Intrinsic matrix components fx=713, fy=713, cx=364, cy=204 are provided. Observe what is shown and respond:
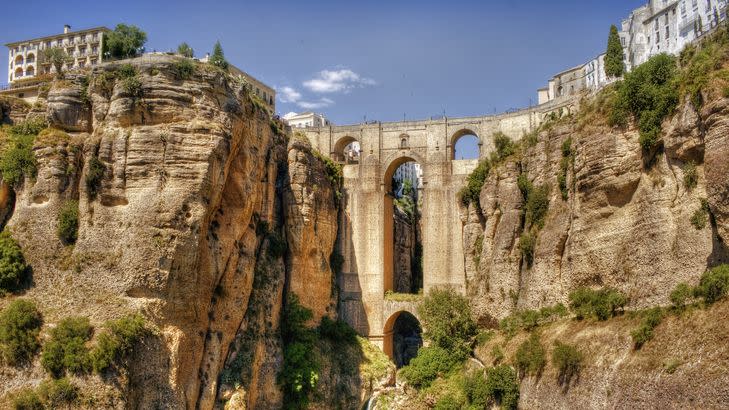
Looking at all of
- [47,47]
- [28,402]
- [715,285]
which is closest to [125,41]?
[28,402]

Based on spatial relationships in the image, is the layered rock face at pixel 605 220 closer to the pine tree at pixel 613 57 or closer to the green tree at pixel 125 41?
the pine tree at pixel 613 57

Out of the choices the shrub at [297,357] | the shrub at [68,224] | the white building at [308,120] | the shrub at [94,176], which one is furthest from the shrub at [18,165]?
the white building at [308,120]

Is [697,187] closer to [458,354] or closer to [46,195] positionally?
[458,354]

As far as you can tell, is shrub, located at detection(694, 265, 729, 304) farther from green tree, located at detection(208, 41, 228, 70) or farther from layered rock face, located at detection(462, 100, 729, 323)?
green tree, located at detection(208, 41, 228, 70)

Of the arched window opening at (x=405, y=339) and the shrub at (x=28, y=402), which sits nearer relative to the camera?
the shrub at (x=28, y=402)

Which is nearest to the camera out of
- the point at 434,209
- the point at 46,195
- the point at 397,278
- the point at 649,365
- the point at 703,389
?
the point at 703,389

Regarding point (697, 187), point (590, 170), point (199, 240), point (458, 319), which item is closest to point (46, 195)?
point (199, 240)
